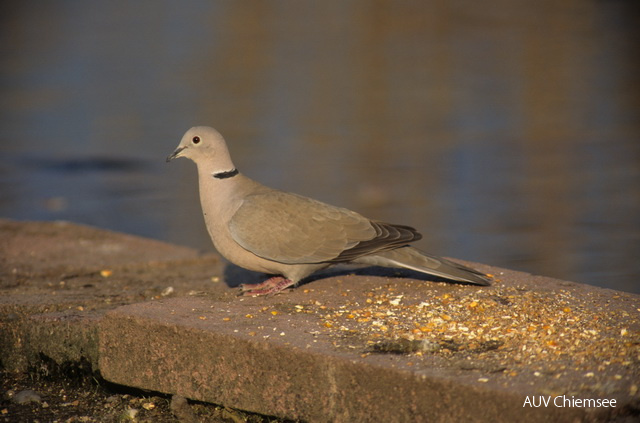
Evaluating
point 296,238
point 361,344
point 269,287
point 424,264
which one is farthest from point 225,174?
point 361,344

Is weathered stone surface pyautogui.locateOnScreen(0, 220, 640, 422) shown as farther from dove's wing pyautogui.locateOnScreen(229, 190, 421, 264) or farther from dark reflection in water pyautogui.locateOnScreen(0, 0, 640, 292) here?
dark reflection in water pyautogui.locateOnScreen(0, 0, 640, 292)

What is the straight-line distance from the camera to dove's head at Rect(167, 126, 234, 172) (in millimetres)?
5148

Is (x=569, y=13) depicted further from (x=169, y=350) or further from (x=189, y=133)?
(x=169, y=350)

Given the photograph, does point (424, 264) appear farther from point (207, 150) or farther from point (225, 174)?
point (207, 150)

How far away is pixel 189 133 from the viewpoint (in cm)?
520

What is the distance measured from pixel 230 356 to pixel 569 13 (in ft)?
63.9

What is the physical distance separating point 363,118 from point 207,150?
7.35m

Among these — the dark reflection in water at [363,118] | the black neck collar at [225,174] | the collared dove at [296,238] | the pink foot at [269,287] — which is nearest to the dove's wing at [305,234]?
the collared dove at [296,238]

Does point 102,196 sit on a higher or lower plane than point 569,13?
lower

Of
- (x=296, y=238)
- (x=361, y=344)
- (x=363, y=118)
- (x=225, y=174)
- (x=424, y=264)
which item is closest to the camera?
(x=361, y=344)

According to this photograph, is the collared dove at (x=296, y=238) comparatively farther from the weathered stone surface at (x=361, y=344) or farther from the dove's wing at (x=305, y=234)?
the weathered stone surface at (x=361, y=344)

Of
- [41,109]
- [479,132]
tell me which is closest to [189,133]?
[479,132]

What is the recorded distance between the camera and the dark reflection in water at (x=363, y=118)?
809 cm

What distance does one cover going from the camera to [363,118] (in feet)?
40.6
